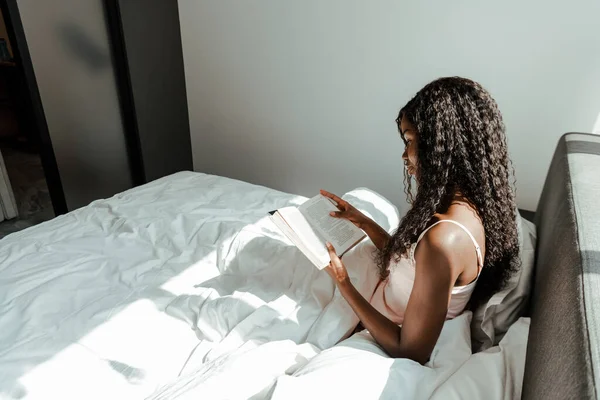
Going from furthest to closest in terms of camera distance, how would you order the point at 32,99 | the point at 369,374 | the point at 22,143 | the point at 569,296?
the point at 22,143
the point at 32,99
the point at 369,374
the point at 569,296

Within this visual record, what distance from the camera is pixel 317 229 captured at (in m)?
1.18

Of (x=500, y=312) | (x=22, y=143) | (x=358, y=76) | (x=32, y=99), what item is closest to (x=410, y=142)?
(x=500, y=312)

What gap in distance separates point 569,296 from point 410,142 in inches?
19.2

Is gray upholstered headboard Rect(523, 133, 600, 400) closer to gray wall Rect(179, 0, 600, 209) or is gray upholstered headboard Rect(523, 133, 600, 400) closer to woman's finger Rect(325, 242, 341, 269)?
woman's finger Rect(325, 242, 341, 269)

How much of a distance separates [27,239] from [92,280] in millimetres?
364

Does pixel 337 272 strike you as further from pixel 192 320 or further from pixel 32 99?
pixel 32 99

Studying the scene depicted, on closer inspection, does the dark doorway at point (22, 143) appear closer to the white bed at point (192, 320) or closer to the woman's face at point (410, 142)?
the white bed at point (192, 320)

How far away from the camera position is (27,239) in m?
1.39

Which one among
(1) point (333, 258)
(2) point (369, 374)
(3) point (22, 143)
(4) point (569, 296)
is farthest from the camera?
(3) point (22, 143)

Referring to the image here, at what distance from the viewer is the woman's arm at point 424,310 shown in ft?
2.67

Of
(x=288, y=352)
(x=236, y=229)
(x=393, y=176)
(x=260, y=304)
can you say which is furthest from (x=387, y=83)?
(x=288, y=352)

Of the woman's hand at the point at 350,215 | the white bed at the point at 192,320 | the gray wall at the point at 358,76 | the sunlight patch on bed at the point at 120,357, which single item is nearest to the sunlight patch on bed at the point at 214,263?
the white bed at the point at 192,320

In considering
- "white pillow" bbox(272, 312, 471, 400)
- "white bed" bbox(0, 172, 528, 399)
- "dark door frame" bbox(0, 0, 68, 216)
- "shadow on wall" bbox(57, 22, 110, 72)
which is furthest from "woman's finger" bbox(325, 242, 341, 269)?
"shadow on wall" bbox(57, 22, 110, 72)

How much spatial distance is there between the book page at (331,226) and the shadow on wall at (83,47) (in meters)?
1.71
